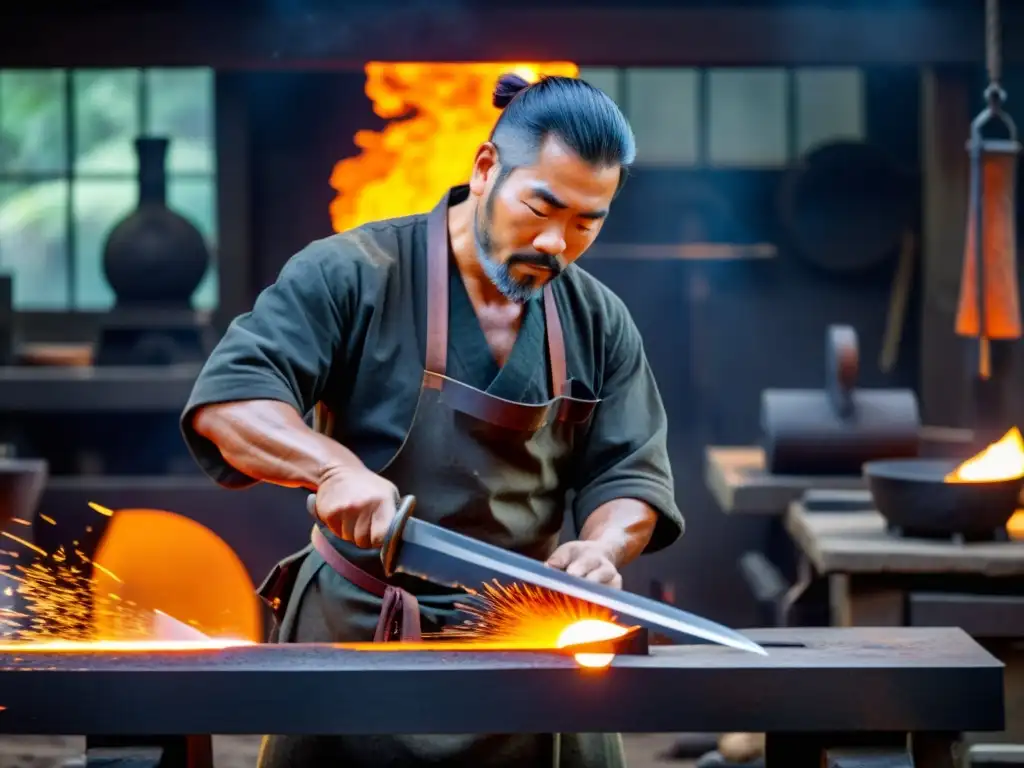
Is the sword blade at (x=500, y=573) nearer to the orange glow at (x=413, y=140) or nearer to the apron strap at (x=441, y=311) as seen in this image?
the apron strap at (x=441, y=311)

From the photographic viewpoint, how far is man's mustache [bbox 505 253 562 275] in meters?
3.03

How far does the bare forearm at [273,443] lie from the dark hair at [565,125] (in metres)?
0.66

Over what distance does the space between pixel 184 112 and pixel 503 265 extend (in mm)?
6434

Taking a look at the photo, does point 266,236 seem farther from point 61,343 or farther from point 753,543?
point 753,543

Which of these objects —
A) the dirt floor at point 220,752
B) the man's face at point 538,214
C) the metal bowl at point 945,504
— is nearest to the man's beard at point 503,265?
the man's face at point 538,214

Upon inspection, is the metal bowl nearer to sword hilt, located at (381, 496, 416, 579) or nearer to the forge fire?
the forge fire

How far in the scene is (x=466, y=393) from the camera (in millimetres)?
3092

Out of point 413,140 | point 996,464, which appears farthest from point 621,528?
point 413,140

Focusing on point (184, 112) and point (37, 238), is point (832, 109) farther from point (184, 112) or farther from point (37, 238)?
point (37, 238)

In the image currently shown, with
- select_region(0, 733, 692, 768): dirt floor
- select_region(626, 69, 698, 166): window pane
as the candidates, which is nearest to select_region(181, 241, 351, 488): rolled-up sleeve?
select_region(0, 733, 692, 768): dirt floor

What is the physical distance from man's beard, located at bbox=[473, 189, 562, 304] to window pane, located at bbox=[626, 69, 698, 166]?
5.21 meters

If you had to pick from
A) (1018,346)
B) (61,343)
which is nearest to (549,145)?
(1018,346)

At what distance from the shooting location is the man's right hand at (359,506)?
2.73 meters

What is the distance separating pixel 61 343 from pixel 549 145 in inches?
250
